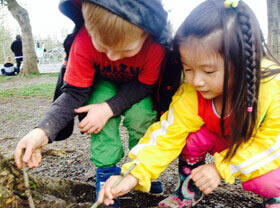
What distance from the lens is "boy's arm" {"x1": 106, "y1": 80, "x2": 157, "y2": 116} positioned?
5.05 feet

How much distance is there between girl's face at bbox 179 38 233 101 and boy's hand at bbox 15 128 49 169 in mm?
729

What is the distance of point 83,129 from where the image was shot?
58.2 inches

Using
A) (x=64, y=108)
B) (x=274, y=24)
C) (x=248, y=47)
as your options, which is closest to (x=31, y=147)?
(x=64, y=108)

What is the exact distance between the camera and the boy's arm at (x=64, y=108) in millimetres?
1363

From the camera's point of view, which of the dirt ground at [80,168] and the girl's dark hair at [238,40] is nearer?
the girl's dark hair at [238,40]

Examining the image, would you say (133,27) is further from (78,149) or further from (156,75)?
(78,149)

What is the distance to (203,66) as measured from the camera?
3.67 ft

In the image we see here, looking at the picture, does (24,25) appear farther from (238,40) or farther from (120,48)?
(238,40)

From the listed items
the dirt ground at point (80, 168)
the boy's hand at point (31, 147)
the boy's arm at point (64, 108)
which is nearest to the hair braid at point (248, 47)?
the dirt ground at point (80, 168)

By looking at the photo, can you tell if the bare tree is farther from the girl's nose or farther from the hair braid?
the hair braid

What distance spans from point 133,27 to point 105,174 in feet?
2.53

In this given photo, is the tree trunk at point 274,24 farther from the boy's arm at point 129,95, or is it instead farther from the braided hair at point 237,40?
the braided hair at point 237,40

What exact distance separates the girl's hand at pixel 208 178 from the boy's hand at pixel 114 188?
0.29 m

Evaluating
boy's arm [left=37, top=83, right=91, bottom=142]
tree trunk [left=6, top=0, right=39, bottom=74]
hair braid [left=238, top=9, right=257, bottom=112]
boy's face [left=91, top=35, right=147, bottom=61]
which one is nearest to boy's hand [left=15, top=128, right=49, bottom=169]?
boy's arm [left=37, top=83, right=91, bottom=142]
